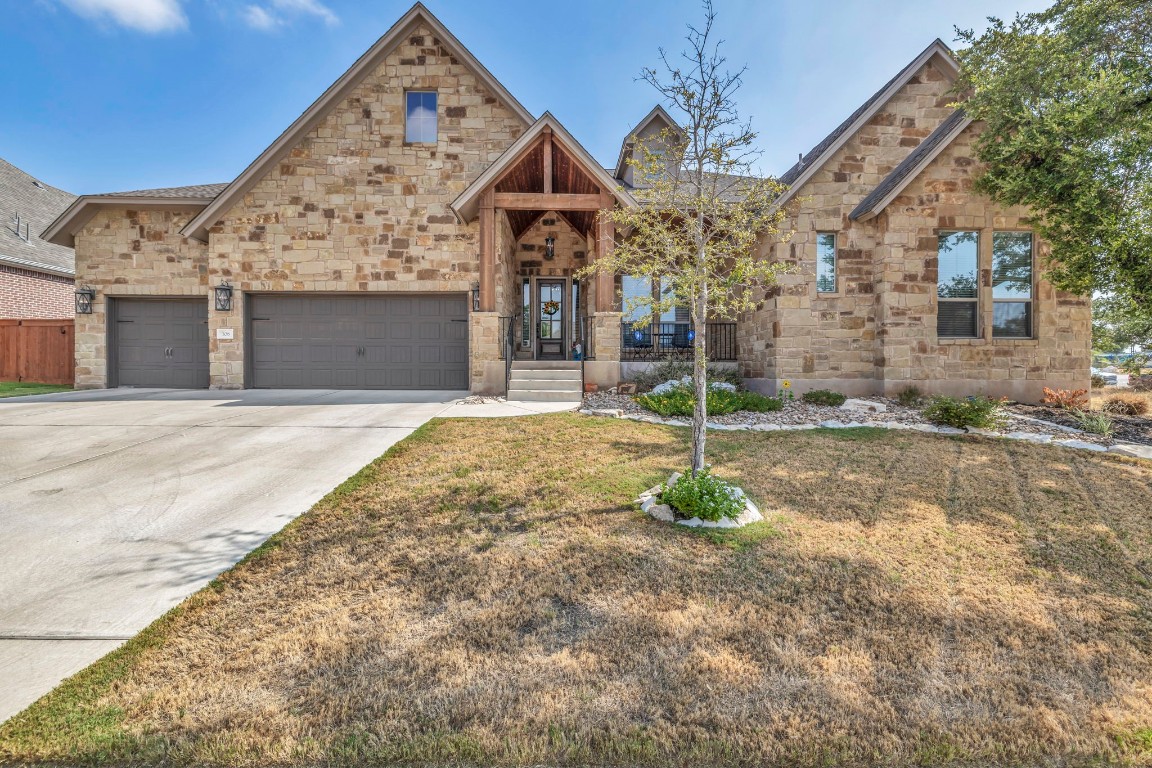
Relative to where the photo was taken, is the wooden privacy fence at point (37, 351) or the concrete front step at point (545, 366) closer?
the concrete front step at point (545, 366)

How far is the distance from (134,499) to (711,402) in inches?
276

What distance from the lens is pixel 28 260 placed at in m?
14.5

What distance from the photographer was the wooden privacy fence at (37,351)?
489 inches

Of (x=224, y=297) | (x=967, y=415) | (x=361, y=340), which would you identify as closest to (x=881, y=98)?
(x=967, y=415)

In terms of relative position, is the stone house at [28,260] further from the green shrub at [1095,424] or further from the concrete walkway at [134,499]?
the green shrub at [1095,424]

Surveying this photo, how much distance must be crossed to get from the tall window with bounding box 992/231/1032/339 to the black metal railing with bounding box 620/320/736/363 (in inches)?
196

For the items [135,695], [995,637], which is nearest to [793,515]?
[995,637]

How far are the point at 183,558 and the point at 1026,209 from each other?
13132 millimetres

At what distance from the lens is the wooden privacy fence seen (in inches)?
Answer: 489

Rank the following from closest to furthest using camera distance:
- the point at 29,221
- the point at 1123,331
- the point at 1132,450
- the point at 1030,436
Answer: the point at 1132,450
the point at 1030,436
the point at 1123,331
the point at 29,221

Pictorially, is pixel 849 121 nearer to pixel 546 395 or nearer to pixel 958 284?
pixel 958 284

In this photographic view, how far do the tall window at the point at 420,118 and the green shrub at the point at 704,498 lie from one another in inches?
425

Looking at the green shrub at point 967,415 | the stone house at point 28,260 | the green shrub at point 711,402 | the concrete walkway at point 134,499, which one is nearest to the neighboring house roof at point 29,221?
the stone house at point 28,260

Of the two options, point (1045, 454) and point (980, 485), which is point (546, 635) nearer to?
point (980, 485)
